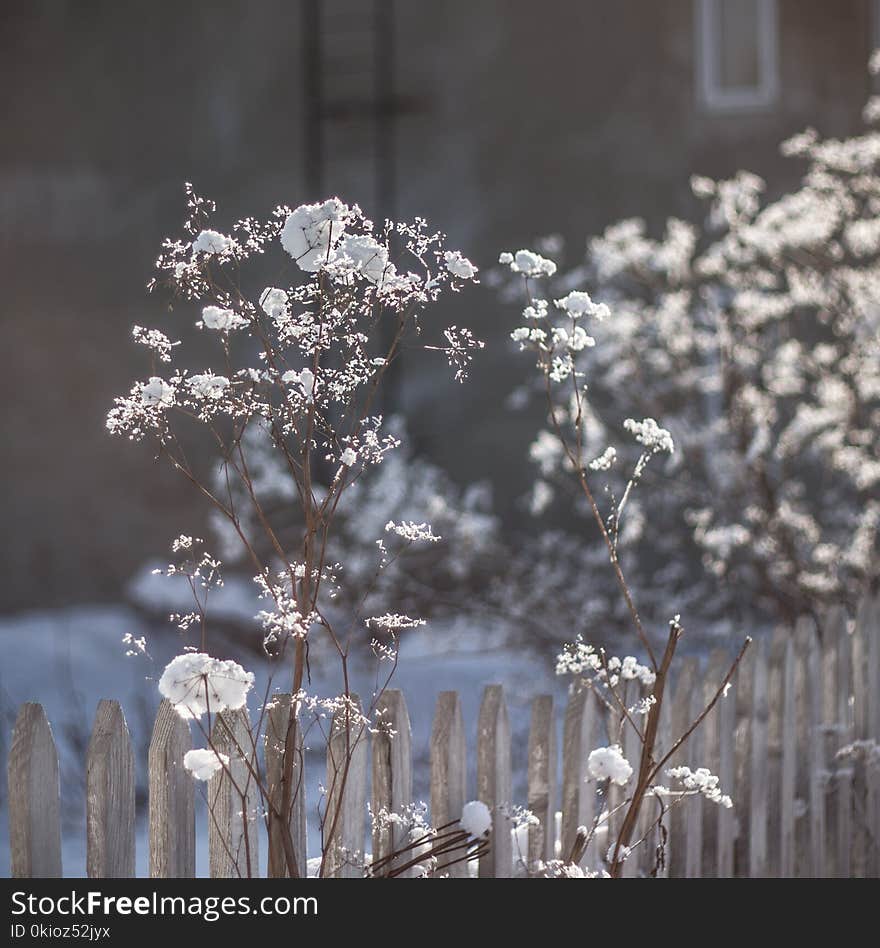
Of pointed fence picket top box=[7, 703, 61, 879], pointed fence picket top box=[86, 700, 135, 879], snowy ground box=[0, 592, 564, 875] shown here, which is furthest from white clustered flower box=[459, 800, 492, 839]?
snowy ground box=[0, 592, 564, 875]

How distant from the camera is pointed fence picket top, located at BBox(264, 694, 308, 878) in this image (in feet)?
6.85

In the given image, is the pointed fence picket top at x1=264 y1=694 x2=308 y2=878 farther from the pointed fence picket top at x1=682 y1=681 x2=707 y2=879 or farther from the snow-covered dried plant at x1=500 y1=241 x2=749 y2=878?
the pointed fence picket top at x1=682 y1=681 x2=707 y2=879

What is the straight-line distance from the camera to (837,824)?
12.6ft

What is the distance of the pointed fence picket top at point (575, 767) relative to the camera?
8.95 ft

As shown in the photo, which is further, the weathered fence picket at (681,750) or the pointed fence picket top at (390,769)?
the weathered fence picket at (681,750)

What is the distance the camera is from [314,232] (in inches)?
77.7

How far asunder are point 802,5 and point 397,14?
292cm

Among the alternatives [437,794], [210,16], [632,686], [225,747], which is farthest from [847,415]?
[210,16]

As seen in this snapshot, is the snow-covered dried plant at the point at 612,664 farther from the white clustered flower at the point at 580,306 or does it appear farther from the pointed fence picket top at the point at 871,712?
the pointed fence picket top at the point at 871,712

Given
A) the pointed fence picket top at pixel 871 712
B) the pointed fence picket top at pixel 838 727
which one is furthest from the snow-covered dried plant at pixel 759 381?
the pointed fence picket top at pixel 838 727

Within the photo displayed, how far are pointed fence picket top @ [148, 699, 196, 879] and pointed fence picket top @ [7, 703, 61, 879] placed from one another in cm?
19

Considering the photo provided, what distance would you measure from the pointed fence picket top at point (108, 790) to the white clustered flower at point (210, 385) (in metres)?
0.57

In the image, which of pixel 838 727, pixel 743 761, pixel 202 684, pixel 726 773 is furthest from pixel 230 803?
pixel 838 727

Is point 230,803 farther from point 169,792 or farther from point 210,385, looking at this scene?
point 210,385
